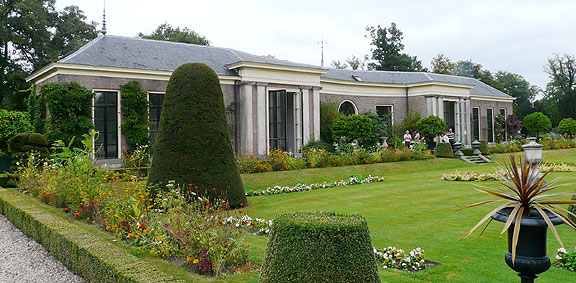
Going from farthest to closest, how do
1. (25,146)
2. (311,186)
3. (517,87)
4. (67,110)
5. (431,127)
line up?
1. (517,87)
2. (431,127)
3. (67,110)
4. (25,146)
5. (311,186)

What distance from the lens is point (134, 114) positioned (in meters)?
15.8

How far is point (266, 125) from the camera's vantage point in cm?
1845

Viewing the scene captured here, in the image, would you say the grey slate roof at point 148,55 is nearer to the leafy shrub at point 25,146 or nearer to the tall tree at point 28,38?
the leafy shrub at point 25,146

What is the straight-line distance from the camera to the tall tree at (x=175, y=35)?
32.2 meters

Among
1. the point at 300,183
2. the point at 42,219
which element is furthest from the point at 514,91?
the point at 42,219

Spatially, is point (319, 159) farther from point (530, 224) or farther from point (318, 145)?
point (530, 224)

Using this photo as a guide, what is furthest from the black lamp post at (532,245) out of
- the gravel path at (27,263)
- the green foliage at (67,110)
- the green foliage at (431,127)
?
the green foliage at (431,127)

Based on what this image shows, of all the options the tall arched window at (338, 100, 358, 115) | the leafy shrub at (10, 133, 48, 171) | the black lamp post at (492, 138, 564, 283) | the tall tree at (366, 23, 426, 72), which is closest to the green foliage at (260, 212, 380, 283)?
the black lamp post at (492, 138, 564, 283)

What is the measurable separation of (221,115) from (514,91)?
57.8 m

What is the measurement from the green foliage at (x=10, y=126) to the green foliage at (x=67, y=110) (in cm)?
250

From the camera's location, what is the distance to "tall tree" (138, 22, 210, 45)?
32.2 metres

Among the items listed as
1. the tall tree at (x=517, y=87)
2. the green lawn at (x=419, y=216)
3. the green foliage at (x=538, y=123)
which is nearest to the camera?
the green lawn at (x=419, y=216)

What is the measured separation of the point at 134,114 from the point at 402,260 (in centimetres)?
1319

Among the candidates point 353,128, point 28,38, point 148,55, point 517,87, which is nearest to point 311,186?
point 353,128
